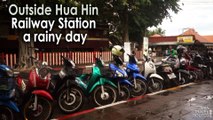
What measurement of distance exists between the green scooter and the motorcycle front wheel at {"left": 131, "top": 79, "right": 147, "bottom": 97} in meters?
1.01

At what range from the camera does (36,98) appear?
5.07m

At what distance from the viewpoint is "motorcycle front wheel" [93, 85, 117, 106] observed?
6.42 m

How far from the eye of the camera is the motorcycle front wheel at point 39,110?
5.12 m

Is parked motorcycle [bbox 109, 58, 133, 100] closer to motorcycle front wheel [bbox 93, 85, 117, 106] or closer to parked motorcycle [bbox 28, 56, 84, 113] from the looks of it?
motorcycle front wheel [bbox 93, 85, 117, 106]

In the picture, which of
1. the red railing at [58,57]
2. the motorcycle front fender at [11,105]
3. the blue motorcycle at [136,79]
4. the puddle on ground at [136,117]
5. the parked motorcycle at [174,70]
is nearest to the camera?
the motorcycle front fender at [11,105]

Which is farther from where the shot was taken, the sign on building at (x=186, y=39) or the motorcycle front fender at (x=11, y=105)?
the sign on building at (x=186, y=39)

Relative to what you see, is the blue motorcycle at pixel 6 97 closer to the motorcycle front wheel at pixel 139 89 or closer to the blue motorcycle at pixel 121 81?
the blue motorcycle at pixel 121 81

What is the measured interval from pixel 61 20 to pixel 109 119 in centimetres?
1173

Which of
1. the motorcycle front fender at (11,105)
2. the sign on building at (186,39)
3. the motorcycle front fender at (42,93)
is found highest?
the sign on building at (186,39)

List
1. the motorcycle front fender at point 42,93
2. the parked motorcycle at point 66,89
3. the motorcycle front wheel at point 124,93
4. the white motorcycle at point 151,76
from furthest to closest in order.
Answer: the white motorcycle at point 151,76
the motorcycle front wheel at point 124,93
the parked motorcycle at point 66,89
the motorcycle front fender at point 42,93

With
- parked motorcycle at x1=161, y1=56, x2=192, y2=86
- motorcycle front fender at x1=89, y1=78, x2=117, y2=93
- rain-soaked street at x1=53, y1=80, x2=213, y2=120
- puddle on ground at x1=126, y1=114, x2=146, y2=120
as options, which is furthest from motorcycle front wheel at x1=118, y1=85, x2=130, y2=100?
parked motorcycle at x1=161, y1=56, x2=192, y2=86

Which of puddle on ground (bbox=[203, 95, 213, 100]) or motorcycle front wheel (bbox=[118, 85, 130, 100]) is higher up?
motorcycle front wheel (bbox=[118, 85, 130, 100])

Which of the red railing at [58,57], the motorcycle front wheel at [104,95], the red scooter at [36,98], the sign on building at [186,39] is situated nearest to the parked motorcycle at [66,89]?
the red scooter at [36,98]

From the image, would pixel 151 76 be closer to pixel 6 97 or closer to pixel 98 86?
pixel 98 86
